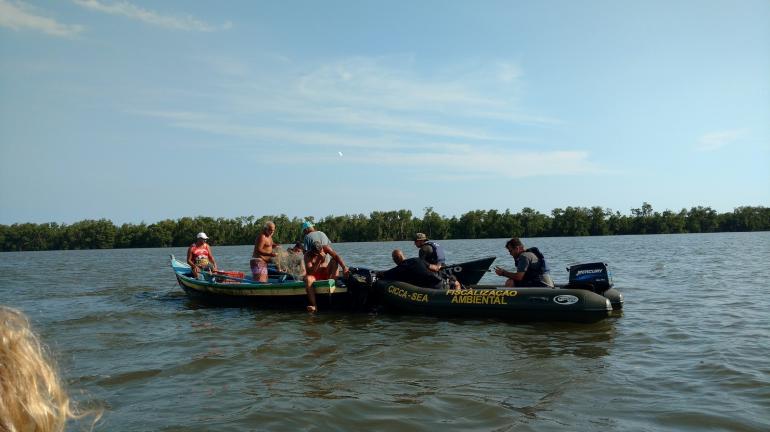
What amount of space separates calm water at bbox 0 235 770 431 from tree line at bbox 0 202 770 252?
72.5 metres

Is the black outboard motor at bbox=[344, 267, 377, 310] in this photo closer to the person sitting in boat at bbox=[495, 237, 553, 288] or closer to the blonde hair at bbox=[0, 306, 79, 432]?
the person sitting in boat at bbox=[495, 237, 553, 288]

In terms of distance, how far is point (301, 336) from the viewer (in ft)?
31.8

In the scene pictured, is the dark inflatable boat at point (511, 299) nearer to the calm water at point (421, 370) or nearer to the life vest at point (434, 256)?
the calm water at point (421, 370)

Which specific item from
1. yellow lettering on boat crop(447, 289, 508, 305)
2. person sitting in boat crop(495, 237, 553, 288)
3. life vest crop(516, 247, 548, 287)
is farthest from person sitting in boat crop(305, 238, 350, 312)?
life vest crop(516, 247, 548, 287)

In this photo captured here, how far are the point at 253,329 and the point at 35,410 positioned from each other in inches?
372

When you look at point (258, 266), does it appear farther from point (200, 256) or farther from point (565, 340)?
point (565, 340)

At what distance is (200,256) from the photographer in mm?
15867

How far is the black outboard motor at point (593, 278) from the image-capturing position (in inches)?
416

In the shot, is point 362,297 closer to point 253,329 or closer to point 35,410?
point 253,329

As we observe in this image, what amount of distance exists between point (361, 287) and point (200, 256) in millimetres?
6159

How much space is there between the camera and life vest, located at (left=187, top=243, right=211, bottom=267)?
15781mm

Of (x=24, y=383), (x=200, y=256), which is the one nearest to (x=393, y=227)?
(x=200, y=256)

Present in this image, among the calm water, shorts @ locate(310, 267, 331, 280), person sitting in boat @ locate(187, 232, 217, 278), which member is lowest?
the calm water

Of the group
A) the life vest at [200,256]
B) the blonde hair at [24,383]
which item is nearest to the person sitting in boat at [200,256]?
the life vest at [200,256]
